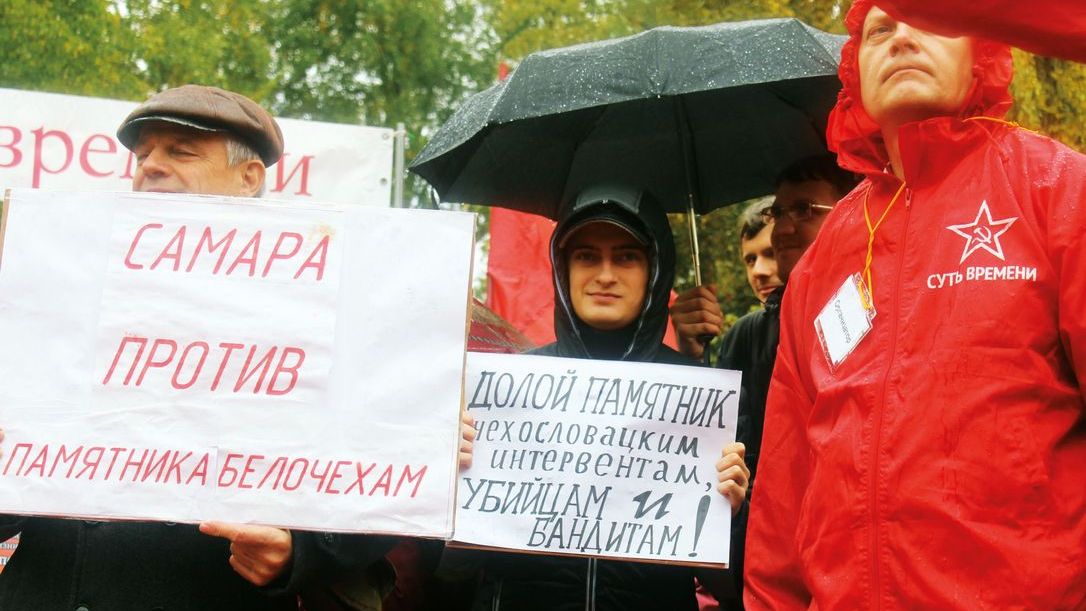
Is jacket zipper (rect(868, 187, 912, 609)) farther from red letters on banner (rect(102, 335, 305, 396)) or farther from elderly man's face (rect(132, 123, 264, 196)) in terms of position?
elderly man's face (rect(132, 123, 264, 196))

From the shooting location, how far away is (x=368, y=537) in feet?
9.06

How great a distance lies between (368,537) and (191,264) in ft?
2.41

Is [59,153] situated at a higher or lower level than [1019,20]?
higher

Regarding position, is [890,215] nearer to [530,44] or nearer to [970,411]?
[970,411]

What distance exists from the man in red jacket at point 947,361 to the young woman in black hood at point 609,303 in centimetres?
55

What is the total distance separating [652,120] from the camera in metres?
4.07

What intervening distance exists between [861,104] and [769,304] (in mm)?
1035

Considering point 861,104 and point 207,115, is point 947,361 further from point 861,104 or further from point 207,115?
point 207,115

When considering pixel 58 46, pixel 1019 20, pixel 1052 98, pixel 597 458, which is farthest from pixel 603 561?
pixel 58 46

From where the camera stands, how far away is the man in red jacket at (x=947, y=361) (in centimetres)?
215

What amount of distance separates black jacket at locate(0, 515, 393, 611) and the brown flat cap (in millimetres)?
985

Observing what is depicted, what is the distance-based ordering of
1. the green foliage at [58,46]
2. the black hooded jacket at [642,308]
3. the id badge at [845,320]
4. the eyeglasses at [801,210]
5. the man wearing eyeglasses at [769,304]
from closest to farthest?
the id badge at [845,320] → the black hooded jacket at [642,308] → the man wearing eyeglasses at [769,304] → the eyeglasses at [801,210] → the green foliage at [58,46]

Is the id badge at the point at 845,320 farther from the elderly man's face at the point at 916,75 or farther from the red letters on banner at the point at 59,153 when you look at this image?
the red letters on banner at the point at 59,153

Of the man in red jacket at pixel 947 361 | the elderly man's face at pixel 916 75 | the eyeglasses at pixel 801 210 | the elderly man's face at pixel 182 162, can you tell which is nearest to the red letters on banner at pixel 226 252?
the elderly man's face at pixel 182 162
